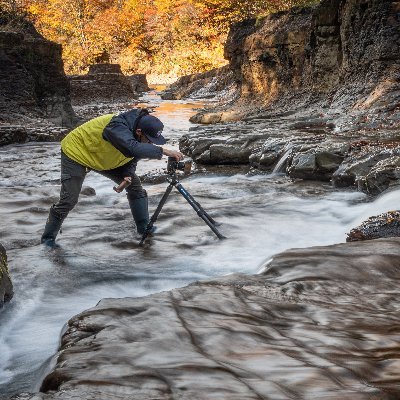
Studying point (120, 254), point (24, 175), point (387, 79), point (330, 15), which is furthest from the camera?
point (330, 15)

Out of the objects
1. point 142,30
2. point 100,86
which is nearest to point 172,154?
point 100,86

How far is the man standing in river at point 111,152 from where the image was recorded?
531 centimetres

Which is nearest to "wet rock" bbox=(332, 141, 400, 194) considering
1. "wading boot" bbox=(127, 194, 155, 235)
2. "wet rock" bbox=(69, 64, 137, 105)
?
"wading boot" bbox=(127, 194, 155, 235)

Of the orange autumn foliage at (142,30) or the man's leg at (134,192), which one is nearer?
the man's leg at (134,192)

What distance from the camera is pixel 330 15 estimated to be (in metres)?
16.4

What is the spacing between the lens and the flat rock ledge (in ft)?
7.24

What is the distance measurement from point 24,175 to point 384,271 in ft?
32.0

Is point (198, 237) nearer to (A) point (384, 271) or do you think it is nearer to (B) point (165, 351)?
(A) point (384, 271)

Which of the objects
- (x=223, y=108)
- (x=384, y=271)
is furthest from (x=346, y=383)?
(x=223, y=108)

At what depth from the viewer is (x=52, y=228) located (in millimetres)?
6207

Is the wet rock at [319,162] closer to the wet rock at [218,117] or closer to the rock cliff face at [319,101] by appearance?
the rock cliff face at [319,101]

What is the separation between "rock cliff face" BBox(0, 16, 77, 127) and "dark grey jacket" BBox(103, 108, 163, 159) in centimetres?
1392

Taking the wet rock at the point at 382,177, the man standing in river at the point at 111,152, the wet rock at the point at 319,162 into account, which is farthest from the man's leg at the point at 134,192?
the wet rock at the point at 319,162

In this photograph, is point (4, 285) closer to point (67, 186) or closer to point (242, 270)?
point (67, 186)
